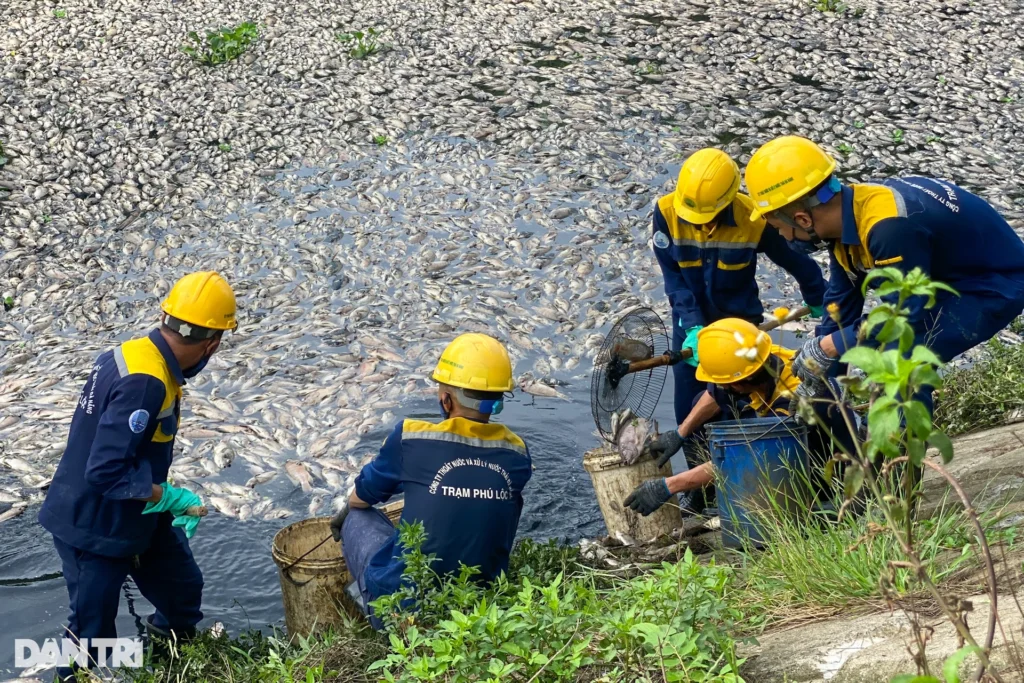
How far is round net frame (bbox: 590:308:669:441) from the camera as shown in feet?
17.0

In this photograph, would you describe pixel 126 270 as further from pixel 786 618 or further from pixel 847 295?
pixel 786 618

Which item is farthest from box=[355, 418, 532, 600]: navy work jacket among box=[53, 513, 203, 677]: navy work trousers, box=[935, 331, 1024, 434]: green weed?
box=[935, 331, 1024, 434]: green weed

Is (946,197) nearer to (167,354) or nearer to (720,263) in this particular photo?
(720,263)

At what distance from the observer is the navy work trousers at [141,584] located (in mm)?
4465

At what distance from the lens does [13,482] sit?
6402mm

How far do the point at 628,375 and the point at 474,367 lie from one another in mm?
1304

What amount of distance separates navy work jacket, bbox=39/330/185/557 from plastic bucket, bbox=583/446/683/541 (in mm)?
2058

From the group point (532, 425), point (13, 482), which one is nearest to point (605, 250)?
point (532, 425)

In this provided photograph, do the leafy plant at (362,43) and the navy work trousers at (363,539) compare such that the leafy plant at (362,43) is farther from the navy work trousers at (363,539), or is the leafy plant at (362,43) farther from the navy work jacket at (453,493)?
the navy work jacket at (453,493)

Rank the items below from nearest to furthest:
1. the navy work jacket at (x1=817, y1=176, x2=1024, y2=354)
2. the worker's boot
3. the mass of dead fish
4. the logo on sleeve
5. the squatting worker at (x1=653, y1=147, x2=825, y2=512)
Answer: the navy work jacket at (x1=817, y1=176, x2=1024, y2=354)
the logo on sleeve
the worker's boot
the squatting worker at (x1=653, y1=147, x2=825, y2=512)
the mass of dead fish

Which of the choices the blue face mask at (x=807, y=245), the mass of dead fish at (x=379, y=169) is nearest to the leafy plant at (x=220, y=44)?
the mass of dead fish at (x=379, y=169)

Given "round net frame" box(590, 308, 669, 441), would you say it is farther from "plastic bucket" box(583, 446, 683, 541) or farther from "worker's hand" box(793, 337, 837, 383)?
"worker's hand" box(793, 337, 837, 383)

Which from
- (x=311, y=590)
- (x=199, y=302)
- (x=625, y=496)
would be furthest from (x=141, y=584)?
(x=625, y=496)

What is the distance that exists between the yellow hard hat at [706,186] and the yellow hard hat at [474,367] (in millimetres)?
1571
